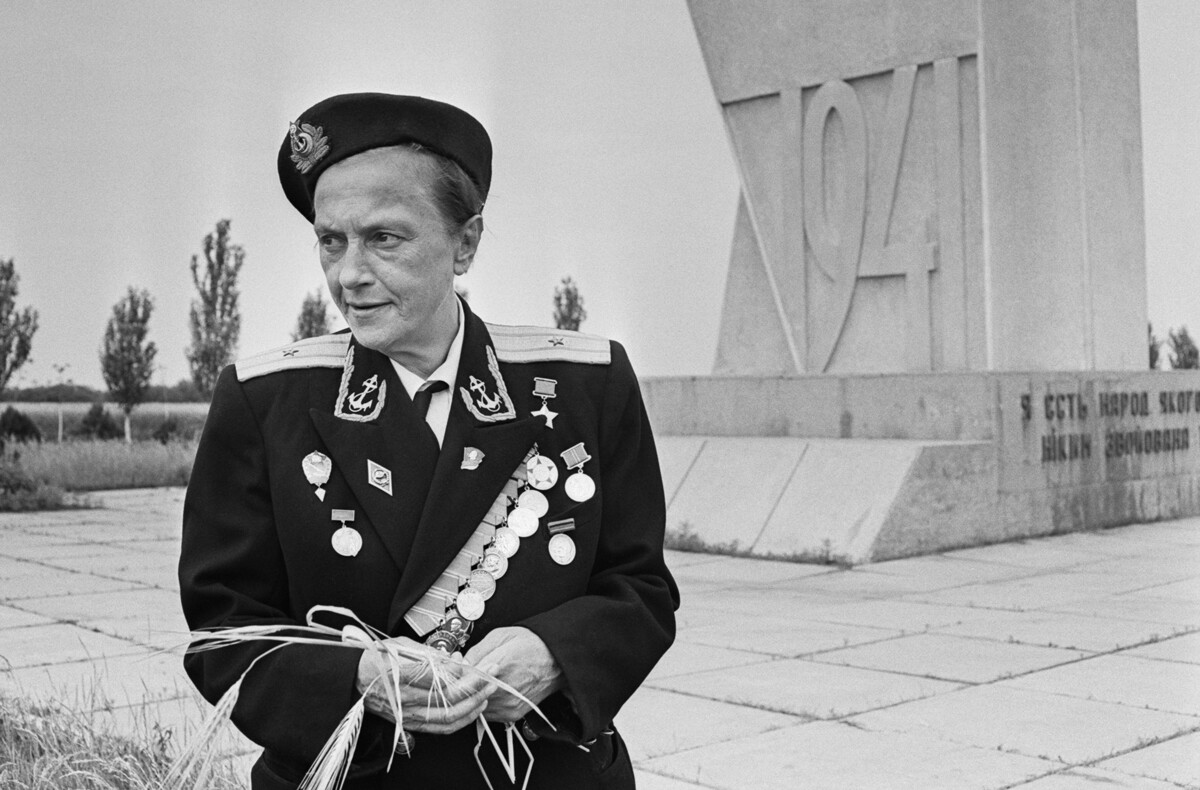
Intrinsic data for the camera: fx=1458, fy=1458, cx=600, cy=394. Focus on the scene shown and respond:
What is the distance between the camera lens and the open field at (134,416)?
17.7m

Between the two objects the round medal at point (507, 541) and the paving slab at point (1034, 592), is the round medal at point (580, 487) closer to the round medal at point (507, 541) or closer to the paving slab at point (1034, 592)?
the round medal at point (507, 541)

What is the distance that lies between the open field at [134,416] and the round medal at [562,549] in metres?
16.7

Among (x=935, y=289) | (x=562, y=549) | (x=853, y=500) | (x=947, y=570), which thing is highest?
(x=935, y=289)

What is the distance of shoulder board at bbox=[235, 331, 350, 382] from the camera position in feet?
6.22

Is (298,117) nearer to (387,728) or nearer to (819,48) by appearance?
(387,728)

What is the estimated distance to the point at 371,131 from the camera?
5.90ft

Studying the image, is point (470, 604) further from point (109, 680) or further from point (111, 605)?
point (111, 605)

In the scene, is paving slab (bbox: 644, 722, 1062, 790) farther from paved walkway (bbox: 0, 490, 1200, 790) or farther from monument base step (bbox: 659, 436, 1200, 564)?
monument base step (bbox: 659, 436, 1200, 564)

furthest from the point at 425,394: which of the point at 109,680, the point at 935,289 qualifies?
the point at 935,289

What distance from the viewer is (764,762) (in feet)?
13.4

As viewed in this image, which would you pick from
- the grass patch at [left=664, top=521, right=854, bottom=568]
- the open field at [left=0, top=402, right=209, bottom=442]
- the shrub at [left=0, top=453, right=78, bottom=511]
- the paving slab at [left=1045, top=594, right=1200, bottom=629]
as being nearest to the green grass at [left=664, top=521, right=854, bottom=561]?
the grass patch at [left=664, top=521, right=854, bottom=568]

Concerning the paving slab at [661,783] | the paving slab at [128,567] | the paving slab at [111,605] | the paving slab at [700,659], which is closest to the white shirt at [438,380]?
the paving slab at [661,783]

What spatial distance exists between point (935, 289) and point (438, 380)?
852cm

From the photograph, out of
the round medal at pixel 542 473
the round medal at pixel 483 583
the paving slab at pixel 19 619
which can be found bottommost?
the paving slab at pixel 19 619
